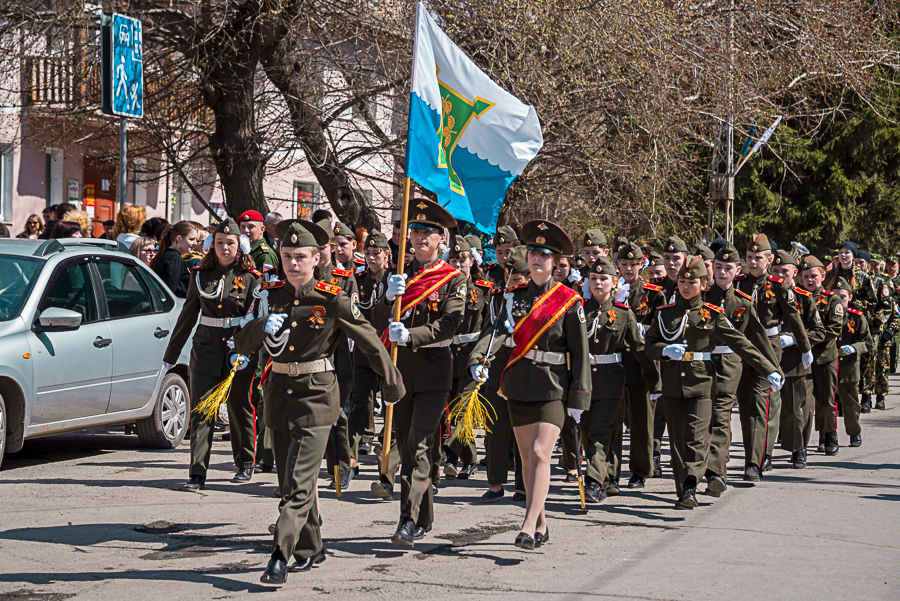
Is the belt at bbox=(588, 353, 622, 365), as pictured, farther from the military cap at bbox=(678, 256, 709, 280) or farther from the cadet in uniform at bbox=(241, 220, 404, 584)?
the cadet in uniform at bbox=(241, 220, 404, 584)

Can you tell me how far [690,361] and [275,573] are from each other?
4.11 metres

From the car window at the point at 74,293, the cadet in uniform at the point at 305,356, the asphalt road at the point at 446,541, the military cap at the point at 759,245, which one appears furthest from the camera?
the military cap at the point at 759,245

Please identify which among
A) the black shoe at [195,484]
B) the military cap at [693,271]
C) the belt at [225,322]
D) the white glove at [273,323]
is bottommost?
the black shoe at [195,484]

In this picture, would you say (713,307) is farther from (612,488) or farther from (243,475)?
(243,475)

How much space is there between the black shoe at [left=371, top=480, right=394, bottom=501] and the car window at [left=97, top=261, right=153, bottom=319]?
3082 millimetres

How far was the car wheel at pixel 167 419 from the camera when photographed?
10.9m

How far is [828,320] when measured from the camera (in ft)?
39.6

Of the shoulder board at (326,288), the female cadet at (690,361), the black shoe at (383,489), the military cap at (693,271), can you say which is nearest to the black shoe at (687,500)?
the female cadet at (690,361)

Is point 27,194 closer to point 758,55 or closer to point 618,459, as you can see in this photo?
point 758,55

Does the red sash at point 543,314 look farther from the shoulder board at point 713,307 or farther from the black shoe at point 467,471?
the black shoe at point 467,471

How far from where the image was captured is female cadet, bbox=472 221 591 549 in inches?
286

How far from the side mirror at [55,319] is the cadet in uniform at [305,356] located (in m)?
3.13

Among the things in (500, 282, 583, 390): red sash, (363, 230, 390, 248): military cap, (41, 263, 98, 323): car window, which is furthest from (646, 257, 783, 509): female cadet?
(41, 263, 98, 323): car window

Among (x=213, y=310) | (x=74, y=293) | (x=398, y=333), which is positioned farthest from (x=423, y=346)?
(x=74, y=293)
